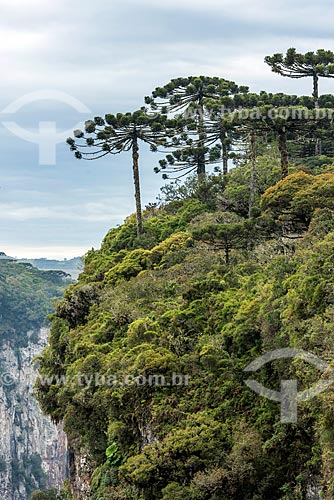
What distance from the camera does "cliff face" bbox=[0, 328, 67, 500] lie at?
99062 millimetres

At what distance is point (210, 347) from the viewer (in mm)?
17062

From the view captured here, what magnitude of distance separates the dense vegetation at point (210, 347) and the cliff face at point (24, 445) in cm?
7418

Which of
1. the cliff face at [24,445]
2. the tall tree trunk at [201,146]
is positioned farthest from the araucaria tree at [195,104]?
the cliff face at [24,445]

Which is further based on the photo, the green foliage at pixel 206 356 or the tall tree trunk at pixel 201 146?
the tall tree trunk at pixel 201 146

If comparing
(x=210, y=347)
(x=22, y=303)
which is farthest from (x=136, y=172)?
(x=22, y=303)

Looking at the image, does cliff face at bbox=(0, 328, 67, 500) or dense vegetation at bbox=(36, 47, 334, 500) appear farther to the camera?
cliff face at bbox=(0, 328, 67, 500)

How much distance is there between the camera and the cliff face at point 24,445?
325ft

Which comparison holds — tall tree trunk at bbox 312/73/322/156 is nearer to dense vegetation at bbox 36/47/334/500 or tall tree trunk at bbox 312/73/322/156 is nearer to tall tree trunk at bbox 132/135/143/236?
dense vegetation at bbox 36/47/334/500

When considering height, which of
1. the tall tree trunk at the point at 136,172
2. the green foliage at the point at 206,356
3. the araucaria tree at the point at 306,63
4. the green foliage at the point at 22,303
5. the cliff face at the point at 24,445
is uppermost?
the araucaria tree at the point at 306,63

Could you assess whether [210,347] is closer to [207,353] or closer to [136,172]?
[207,353]

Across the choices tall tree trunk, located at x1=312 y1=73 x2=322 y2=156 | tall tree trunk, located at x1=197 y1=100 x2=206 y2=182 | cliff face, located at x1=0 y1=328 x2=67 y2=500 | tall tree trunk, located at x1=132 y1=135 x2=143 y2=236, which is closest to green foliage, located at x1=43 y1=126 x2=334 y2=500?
tall tree trunk, located at x1=132 y1=135 x2=143 y2=236

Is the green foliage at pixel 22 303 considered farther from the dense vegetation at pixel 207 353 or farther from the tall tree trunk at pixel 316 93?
the dense vegetation at pixel 207 353

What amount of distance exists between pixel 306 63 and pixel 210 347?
2125cm

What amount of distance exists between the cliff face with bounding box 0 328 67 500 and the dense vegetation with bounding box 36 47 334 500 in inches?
2920
